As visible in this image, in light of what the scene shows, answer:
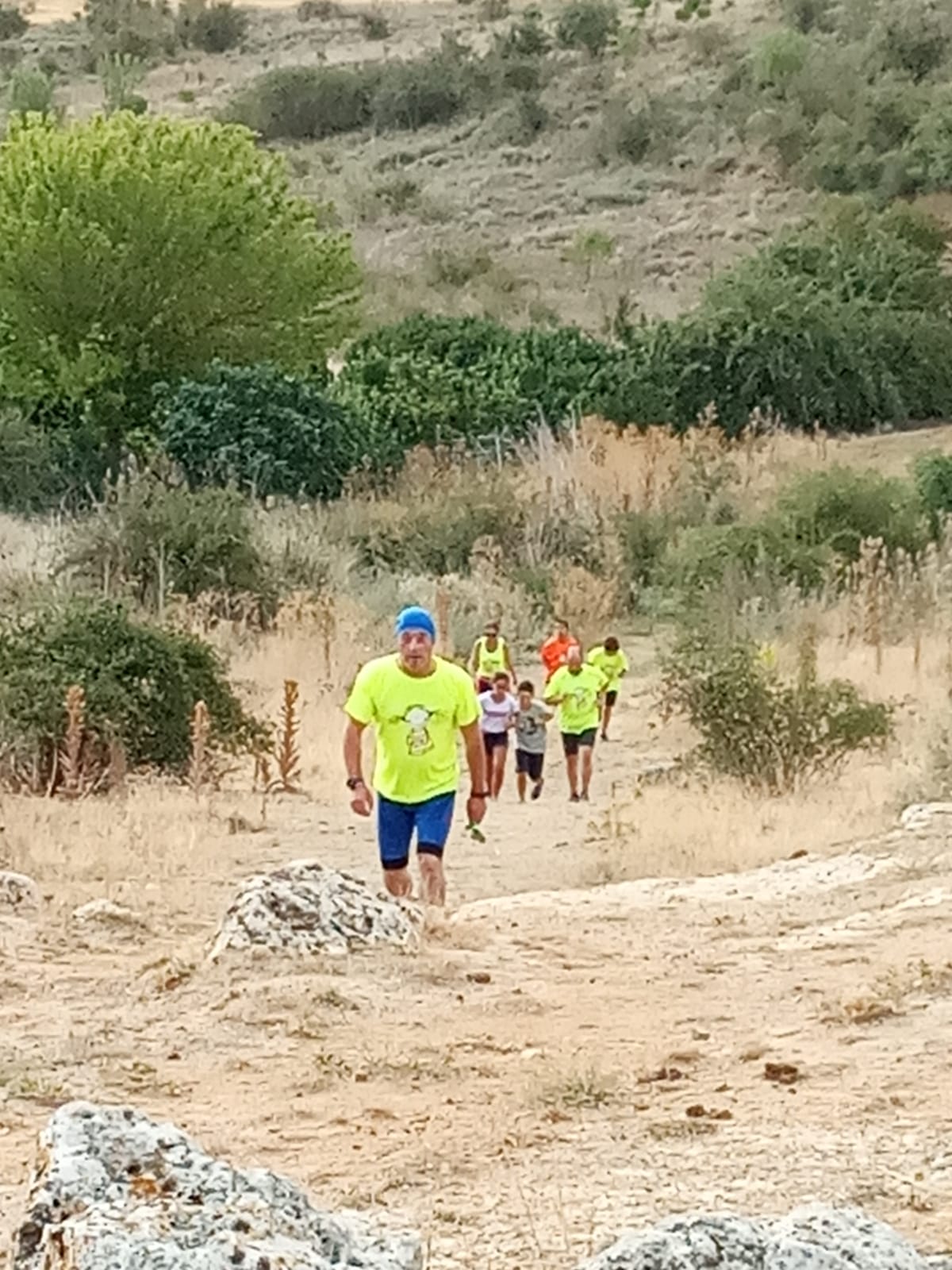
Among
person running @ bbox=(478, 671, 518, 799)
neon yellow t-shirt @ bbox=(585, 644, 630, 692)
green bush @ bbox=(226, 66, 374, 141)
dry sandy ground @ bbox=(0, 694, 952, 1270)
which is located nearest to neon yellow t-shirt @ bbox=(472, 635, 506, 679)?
person running @ bbox=(478, 671, 518, 799)

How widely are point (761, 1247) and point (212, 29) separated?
75447 mm

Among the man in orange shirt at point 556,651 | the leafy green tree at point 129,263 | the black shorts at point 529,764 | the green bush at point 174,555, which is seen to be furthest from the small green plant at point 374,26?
the black shorts at point 529,764

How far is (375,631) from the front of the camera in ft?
62.8

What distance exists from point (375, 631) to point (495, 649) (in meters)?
4.45

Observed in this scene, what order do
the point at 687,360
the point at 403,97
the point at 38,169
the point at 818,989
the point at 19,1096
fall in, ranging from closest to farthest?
1. the point at 19,1096
2. the point at 818,989
3. the point at 38,169
4. the point at 687,360
5. the point at 403,97

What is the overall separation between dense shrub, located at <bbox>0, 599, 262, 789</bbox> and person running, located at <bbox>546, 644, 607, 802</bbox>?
6.89 feet

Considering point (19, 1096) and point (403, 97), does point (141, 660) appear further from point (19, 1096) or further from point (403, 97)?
point (403, 97)

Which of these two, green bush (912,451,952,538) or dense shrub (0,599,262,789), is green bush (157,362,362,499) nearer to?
green bush (912,451,952,538)

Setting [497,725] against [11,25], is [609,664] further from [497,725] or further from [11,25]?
[11,25]

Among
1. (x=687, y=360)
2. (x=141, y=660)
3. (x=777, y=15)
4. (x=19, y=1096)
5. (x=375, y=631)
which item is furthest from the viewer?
(x=777, y=15)

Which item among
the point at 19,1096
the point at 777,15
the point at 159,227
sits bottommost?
the point at 19,1096

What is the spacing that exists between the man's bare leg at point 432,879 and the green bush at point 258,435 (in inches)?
649

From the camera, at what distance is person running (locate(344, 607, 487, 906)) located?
858cm

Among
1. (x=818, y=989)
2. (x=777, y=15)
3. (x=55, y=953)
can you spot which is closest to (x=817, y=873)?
(x=818, y=989)
